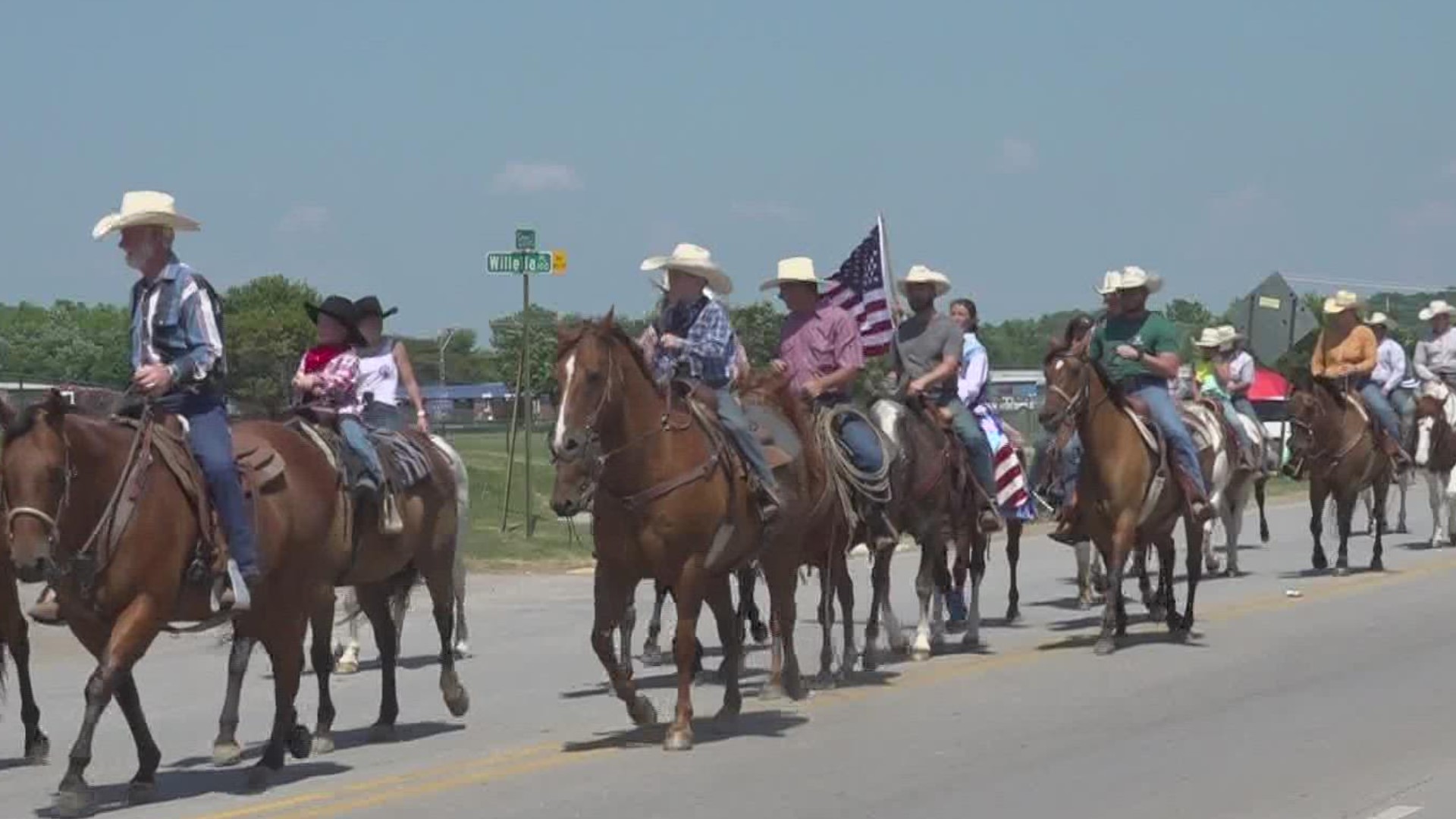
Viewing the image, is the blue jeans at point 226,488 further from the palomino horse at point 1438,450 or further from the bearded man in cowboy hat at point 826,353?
the palomino horse at point 1438,450

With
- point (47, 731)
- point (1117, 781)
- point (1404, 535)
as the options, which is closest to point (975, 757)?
point (1117, 781)

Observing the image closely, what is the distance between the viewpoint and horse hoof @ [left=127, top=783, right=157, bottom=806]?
1156 centimetres

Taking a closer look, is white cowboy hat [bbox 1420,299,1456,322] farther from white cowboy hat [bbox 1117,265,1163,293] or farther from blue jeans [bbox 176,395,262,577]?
blue jeans [bbox 176,395,262,577]

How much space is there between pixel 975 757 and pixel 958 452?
5.62 m

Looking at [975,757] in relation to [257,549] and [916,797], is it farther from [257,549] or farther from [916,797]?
[257,549]

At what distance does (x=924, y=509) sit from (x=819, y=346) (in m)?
1.98

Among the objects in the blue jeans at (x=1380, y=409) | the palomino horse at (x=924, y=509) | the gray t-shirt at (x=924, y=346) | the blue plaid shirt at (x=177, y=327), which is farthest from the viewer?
the blue jeans at (x=1380, y=409)

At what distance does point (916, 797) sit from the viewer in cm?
1152

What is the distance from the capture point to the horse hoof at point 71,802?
10984mm

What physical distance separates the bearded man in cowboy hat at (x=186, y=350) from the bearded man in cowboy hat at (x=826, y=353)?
517 cm

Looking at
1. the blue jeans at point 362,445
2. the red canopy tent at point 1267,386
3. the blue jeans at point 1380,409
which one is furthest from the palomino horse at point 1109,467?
the red canopy tent at point 1267,386

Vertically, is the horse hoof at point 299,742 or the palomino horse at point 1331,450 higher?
the palomino horse at point 1331,450

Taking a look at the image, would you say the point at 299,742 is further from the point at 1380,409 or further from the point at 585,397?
the point at 1380,409

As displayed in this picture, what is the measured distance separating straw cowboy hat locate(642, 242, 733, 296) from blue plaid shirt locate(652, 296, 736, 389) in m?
0.15
